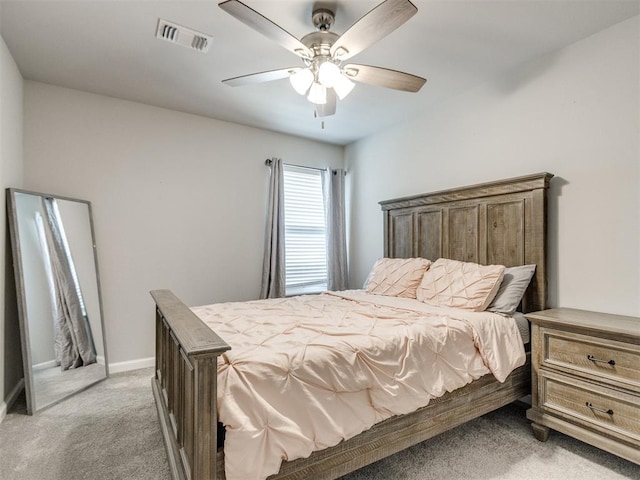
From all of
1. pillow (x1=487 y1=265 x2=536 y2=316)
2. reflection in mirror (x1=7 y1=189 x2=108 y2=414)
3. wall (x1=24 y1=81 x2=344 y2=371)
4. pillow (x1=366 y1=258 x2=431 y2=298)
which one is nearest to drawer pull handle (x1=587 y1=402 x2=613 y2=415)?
pillow (x1=487 y1=265 x2=536 y2=316)

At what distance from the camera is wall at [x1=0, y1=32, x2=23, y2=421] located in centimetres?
222

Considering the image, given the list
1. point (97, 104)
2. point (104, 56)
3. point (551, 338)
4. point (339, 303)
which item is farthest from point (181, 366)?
point (97, 104)

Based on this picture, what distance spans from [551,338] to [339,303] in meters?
1.38

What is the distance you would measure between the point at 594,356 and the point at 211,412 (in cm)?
196

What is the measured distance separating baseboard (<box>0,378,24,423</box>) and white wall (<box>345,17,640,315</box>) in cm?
377

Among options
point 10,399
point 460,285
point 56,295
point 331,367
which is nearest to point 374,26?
point 331,367

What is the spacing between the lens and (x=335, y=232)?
418cm

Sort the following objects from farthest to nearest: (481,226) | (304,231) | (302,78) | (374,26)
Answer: (304,231)
(481,226)
(302,78)
(374,26)

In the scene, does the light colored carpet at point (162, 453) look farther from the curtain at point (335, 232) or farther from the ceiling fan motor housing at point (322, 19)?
the ceiling fan motor housing at point (322, 19)

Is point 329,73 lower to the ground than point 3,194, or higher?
higher

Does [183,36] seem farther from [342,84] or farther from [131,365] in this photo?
[131,365]

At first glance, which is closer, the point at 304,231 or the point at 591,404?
the point at 591,404

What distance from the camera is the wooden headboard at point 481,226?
2.32 metres

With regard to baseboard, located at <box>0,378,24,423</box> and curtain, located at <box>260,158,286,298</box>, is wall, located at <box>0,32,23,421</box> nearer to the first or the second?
baseboard, located at <box>0,378,24,423</box>
